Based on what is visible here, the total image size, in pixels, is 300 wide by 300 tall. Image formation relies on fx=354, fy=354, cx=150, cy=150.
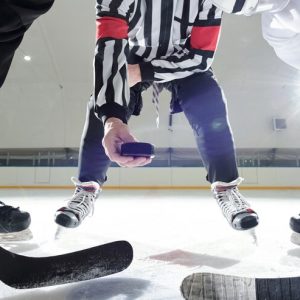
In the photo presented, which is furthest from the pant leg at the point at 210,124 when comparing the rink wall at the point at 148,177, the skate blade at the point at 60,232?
the rink wall at the point at 148,177

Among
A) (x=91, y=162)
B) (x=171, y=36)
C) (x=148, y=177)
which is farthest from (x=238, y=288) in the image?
(x=148, y=177)

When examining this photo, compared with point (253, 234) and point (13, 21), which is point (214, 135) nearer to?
point (253, 234)

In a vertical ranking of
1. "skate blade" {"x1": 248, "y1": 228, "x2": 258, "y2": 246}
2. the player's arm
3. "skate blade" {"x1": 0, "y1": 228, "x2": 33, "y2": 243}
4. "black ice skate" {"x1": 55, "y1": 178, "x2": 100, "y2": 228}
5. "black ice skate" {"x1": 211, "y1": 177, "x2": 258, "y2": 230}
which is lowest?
"skate blade" {"x1": 0, "y1": 228, "x2": 33, "y2": 243}

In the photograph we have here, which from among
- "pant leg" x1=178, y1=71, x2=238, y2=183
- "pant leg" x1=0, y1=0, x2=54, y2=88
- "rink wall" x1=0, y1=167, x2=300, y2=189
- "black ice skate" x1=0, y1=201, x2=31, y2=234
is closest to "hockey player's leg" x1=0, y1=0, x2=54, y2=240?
"pant leg" x1=0, y1=0, x2=54, y2=88

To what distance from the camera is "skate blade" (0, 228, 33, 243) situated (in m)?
0.96

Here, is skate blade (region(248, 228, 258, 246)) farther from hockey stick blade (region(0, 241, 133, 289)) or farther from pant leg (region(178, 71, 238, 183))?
hockey stick blade (region(0, 241, 133, 289))

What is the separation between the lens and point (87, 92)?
489 cm

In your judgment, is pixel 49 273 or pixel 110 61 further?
pixel 110 61

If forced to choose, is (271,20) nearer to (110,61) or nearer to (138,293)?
(110,61)

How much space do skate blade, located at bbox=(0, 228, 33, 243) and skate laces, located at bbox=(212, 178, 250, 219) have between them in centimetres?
55

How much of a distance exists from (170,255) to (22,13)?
0.56m

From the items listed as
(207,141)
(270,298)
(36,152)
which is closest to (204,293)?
(270,298)

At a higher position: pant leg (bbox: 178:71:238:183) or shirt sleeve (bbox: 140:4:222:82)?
shirt sleeve (bbox: 140:4:222:82)

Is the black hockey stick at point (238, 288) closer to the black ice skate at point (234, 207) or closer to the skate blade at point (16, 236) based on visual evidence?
the black ice skate at point (234, 207)
